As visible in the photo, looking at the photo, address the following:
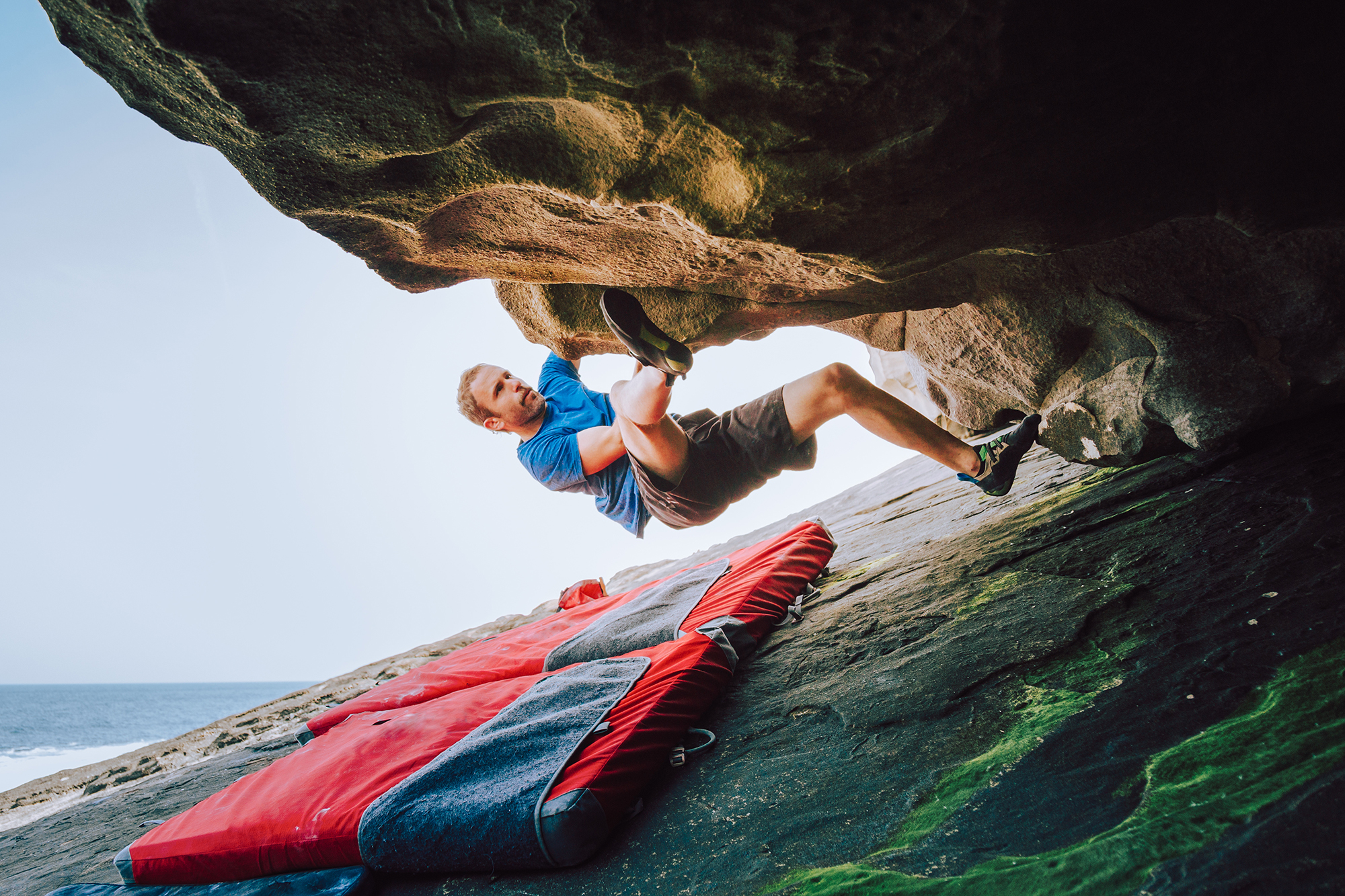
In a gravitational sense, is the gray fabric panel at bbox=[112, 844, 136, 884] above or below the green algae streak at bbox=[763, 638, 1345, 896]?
above

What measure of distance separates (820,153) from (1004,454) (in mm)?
1957

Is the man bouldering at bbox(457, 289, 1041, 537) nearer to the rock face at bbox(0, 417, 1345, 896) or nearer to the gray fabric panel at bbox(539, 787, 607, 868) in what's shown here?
the rock face at bbox(0, 417, 1345, 896)

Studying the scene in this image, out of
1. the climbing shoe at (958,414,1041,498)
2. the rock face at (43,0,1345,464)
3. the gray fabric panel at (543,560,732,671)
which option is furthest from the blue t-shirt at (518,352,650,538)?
the climbing shoe at (958,414,1041,498)

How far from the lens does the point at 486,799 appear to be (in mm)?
1689

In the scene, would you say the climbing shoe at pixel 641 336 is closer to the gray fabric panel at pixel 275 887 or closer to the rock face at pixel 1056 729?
the rock face at pixel 1056 729

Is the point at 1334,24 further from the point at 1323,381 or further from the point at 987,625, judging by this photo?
the point at 987,625

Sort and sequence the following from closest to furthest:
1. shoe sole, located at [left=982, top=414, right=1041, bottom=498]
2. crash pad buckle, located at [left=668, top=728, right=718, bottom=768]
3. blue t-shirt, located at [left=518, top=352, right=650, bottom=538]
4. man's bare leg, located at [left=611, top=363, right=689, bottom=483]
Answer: crash pad buckle, located at [left=668, top=728, right=718, bottom=768], man's bare leg, located at [left=611, top=363, right=689, bottom=483], shoe sole, located at [left=982, top=414, right=1041, bottom=498], blue t-shirt, located at [left=518, top=352, right=650, bottom=538]

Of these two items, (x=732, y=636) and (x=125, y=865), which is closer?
(x=125, y=865)

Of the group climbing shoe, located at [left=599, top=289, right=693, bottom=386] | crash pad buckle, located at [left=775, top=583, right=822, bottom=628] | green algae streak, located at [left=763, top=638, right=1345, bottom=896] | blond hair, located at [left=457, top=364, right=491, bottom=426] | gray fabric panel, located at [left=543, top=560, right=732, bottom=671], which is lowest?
green algae streak, located at [left=763, top=638, right=1345, bottom=896]

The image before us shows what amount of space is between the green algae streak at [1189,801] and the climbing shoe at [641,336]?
1.61 m

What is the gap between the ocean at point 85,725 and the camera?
1262 cm

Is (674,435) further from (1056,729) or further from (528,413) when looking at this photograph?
(1056,729)

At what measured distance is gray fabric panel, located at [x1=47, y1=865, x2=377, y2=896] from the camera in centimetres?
172

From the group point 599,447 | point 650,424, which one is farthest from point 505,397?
point 650,424
